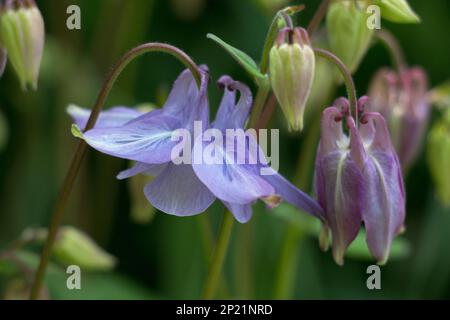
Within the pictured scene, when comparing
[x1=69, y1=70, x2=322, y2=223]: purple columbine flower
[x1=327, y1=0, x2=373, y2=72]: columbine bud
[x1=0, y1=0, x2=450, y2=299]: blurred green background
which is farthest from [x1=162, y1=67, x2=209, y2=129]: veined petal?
[x1=0, y1=0, x2=450, y2=299]: blurred green background

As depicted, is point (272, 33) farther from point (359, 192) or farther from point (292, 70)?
point (359, 192)

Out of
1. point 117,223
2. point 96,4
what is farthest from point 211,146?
point 96,4

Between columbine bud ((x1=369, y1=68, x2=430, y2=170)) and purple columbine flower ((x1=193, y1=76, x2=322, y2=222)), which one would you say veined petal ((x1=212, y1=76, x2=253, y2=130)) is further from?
columbine bud ((x1=369, y1=68, x2=430, y2=170))

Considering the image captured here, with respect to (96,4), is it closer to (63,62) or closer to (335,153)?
(63,62)

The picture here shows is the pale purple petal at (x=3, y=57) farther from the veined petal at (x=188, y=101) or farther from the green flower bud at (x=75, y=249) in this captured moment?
the green flower bud at (x=75, y=249)

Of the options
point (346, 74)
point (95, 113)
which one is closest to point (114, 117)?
point (95, 113)

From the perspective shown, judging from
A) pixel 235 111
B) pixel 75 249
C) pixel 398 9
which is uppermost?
pixel 398 9
